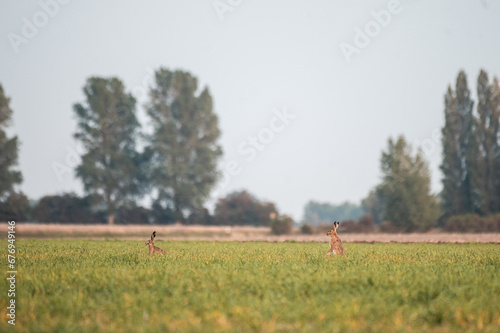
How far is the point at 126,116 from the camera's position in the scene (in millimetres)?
75312

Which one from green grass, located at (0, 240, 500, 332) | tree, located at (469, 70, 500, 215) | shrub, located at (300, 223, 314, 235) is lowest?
shrub, located at (300, 223, 314, 235)

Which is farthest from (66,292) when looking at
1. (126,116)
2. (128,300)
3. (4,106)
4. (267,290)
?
(126,116)

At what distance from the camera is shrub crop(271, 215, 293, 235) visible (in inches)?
2427

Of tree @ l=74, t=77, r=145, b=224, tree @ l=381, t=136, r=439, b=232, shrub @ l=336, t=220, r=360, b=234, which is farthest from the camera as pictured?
tree @ l=74, t=77, r=145, b=224

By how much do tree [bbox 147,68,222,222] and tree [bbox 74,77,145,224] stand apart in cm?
355

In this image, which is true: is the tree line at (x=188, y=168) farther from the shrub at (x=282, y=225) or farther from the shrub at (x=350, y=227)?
the shrub at (x=282, y=225)

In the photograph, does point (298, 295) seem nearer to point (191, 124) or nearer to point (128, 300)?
point (128, 300)

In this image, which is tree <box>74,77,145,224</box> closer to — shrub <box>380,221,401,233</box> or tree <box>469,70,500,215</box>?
shrub <box>380,221,401,233</box>

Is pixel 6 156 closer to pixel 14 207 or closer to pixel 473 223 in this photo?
pixel 14 207

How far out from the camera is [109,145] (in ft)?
240

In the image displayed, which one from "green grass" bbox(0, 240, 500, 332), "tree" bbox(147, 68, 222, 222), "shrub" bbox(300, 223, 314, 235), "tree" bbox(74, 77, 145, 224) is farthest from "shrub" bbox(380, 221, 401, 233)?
"green grass" bbox(0, 240, 500, 332)

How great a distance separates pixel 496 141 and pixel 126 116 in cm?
5232

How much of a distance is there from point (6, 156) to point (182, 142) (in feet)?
83.7

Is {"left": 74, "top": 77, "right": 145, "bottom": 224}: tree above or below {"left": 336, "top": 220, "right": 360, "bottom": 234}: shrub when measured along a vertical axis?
above
